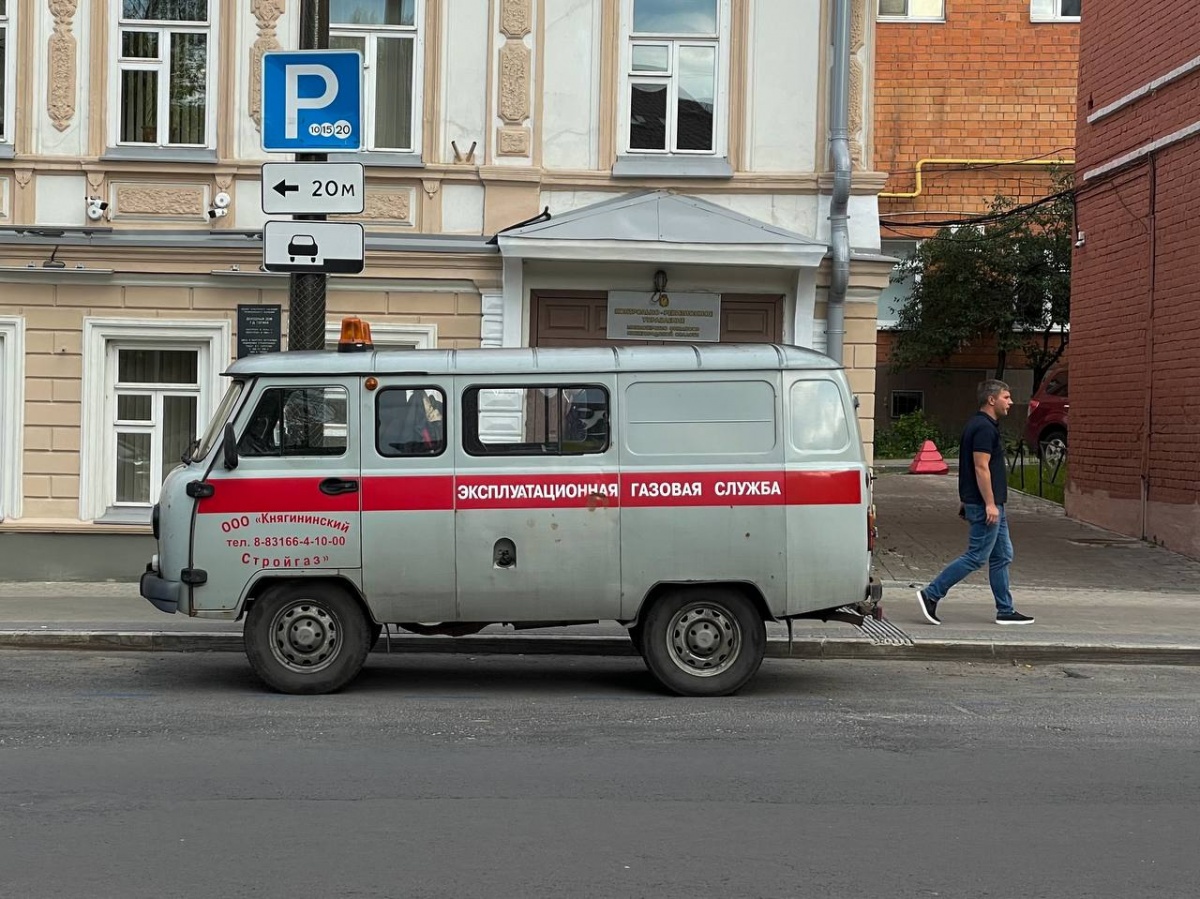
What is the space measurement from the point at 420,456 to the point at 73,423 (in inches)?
273

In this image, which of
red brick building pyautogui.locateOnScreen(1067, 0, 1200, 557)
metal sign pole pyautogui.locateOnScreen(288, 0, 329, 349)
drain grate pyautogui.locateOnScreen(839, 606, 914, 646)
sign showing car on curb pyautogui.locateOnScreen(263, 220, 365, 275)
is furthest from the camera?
red brick building pyautogui.locateOnScreen(1067, 0, 1200, 557)

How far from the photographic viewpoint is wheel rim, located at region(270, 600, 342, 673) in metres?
9.09

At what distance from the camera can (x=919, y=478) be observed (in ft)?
83.0

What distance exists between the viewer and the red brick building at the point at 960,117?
3444cm

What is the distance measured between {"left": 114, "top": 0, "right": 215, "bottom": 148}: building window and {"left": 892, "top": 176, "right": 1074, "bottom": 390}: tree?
20350 mm

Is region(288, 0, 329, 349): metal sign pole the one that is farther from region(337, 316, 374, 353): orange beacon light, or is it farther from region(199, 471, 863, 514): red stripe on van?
region(199, 471, 863, 514): red stripe on van

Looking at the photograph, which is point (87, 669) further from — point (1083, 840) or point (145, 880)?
point (1083, 840)

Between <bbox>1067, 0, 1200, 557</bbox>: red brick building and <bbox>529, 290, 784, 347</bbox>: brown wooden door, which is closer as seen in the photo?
<bbox>529, 290, 784, 347</bbox>: brown wooden door

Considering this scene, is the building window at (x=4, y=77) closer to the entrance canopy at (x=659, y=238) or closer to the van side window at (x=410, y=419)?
the entrance canopy at (x=659, y=238)

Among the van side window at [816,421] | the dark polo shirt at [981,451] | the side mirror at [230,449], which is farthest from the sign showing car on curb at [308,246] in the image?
the dark polo shirt at [981,451]

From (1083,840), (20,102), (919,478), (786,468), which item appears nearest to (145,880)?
(1083,840)

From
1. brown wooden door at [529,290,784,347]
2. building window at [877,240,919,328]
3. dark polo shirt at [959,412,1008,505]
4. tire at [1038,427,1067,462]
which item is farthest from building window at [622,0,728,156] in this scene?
building window at [877,240,919,328]

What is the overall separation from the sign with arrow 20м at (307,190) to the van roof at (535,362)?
2230mm

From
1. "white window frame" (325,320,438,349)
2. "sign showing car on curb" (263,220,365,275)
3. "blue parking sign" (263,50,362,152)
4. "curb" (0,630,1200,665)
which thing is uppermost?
"blue parking sign" (263,50,362,152)
